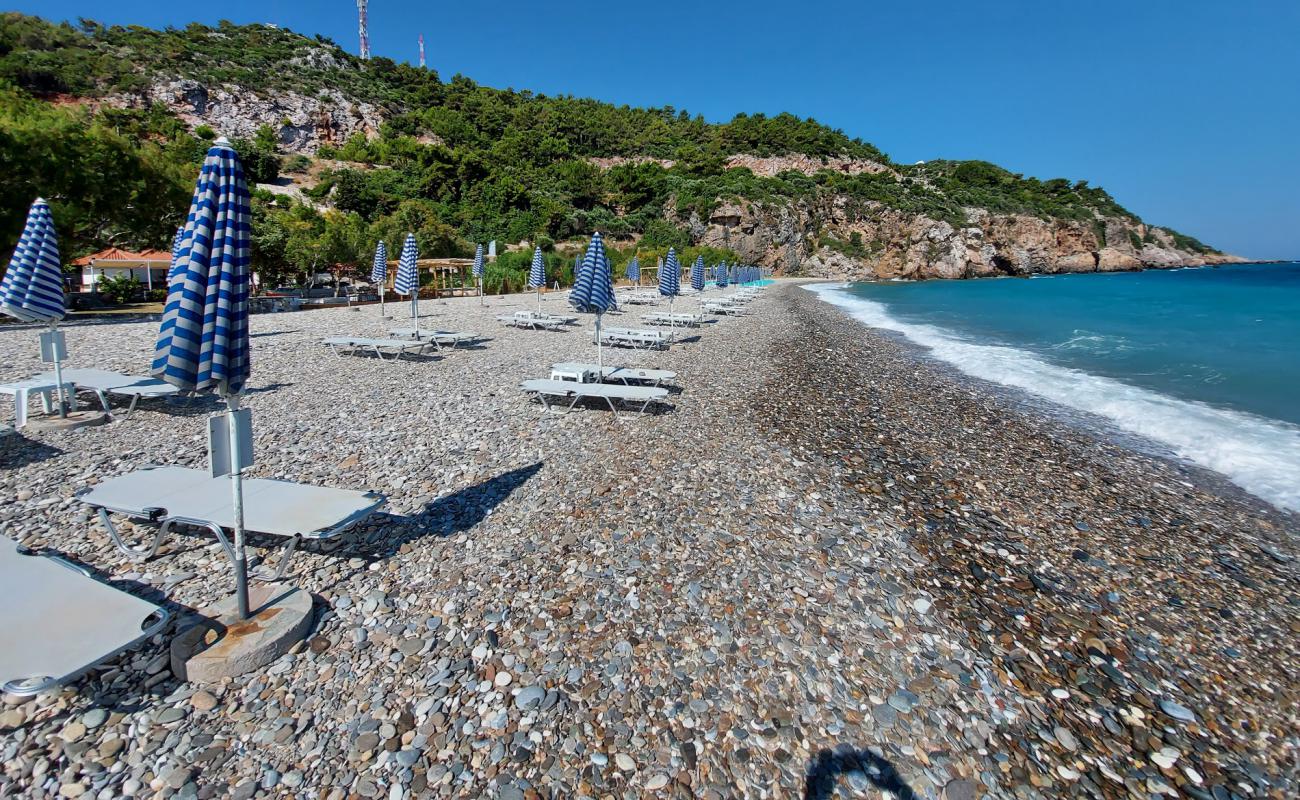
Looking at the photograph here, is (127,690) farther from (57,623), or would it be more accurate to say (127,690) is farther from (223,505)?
(223,505)

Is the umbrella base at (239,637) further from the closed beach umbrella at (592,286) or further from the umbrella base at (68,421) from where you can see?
the closed beach umbrella at (592,286)

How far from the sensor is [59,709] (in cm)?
269

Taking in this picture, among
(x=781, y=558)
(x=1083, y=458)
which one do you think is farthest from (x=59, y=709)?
(x=1083, y=458)

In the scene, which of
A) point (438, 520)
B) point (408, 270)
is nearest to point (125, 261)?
point (408, 270)

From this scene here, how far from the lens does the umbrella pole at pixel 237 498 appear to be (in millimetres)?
2998

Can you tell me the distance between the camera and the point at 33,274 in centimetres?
685

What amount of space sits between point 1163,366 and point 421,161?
7092 centimetres

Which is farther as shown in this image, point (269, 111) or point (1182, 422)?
point (269, 111)

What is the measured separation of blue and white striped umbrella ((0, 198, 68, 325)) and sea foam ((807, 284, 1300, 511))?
14.8m

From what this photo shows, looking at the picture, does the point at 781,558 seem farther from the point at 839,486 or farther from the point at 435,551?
the point at 435,551

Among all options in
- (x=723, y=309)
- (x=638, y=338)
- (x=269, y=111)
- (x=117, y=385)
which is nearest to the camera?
(x=117, y=385)

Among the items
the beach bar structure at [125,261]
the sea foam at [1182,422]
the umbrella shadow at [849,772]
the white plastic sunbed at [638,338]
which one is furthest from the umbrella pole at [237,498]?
the beach bar structure at [125,261]

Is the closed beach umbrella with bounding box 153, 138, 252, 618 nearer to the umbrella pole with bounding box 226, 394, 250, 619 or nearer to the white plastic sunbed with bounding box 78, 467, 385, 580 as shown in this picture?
the umbrella pole with bounding box 226, 394, 250, 619

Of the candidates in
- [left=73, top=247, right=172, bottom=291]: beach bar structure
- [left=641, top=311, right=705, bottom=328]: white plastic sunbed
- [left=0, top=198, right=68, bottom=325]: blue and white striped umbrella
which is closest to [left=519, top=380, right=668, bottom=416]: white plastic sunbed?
[left=0, top=198, right=68, bottom=325]: blue and white striped umbrella
